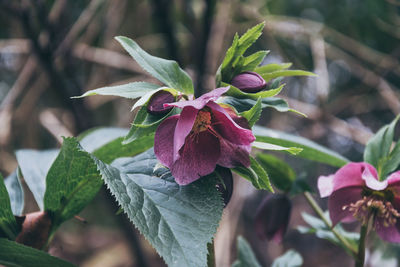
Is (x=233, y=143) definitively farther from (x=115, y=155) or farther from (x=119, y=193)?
(x=115, y=155)

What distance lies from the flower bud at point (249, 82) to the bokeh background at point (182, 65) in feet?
2.36

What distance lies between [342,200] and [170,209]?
23cm

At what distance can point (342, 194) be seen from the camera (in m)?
0.50

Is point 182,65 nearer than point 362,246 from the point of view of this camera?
No

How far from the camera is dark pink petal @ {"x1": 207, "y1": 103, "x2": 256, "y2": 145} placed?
1.23ft

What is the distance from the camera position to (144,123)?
1.30ft

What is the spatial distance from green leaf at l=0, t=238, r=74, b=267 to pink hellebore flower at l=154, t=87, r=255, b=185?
172 millimetres

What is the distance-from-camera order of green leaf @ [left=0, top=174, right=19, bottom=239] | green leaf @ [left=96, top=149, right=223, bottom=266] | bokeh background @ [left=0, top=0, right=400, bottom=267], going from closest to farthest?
1. green leaf @ [left=96, top=149, right=223, bottom=266]
2. green leaf @ [left=0, top=174, right=19, bottom=239]
3. bokeh background @ [left=0, top=0, right=400, bottom=267]

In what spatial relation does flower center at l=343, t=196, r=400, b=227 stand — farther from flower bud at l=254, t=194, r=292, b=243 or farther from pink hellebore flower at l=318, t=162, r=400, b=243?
flower bud at l=254, t=194, r=292, b=243

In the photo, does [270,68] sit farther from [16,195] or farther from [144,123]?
[16,195]

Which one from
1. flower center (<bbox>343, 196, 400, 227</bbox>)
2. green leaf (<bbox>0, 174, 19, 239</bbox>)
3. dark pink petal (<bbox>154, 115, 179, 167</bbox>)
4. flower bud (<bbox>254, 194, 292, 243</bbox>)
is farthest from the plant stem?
green leaf (<bbox>0, 174, 19, 239</bbox>)

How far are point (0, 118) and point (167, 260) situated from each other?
1.30 metres

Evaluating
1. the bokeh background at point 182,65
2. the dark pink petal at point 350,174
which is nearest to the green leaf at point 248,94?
the dark pink petal at point 350,174

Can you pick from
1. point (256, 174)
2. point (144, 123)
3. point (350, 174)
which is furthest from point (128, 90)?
point (350, 174)
